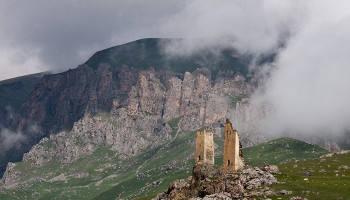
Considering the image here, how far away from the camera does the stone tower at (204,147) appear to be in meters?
145

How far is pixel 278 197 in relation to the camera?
9831 cm

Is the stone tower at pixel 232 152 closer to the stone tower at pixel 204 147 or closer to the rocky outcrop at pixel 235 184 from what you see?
the rocky outcrop at pixel 235 184

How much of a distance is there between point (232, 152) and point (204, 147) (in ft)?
83.8

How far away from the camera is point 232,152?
12056cm

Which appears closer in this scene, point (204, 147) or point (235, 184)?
point (235, 184)

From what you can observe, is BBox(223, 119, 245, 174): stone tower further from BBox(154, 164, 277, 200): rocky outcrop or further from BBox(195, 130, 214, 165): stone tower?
BBox(195, 130, 214, 165): stone tower

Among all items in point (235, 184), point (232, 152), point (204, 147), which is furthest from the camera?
point (204, 147)

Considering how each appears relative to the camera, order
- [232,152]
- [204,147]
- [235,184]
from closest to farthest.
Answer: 1. [235,184]
2. [232,152]
3. [204,147]

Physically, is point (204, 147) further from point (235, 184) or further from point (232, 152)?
point (235, 184)

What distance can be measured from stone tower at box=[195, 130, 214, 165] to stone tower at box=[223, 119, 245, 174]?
21397mm

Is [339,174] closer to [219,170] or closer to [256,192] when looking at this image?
[219,170]

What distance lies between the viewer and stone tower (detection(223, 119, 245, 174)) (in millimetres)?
119250

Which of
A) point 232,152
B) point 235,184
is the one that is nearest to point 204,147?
point 232,152

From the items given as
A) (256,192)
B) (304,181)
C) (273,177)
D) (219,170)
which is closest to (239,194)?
(256,192)
